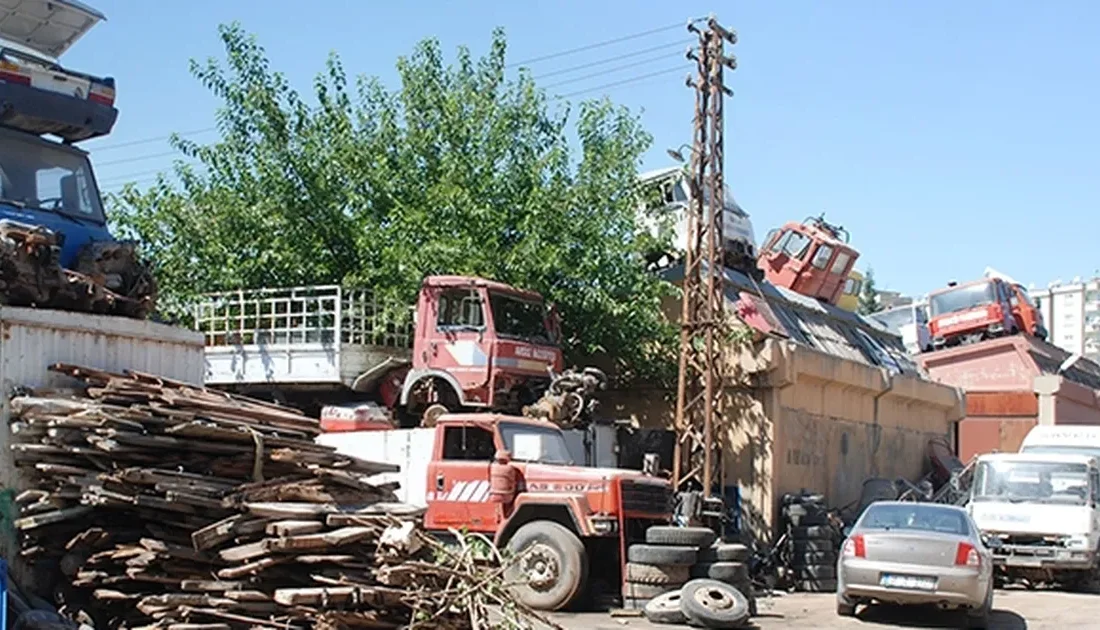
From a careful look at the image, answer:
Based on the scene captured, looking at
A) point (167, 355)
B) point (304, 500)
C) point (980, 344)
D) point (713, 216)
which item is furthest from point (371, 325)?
point (980, 344)

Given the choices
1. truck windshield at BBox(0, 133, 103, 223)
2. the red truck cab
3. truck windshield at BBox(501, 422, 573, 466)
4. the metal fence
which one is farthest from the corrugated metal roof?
truck windshield at BBox(0, 133, 103, 223)

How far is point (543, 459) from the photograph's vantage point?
16359mm

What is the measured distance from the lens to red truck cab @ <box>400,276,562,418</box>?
1966cm

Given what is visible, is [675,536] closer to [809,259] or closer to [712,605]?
[712,605]

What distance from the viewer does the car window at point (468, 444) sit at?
16.3 meters

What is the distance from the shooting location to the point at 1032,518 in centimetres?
2105

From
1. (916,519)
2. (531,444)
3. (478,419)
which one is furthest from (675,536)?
(916,519)

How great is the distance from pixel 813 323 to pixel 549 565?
17.1 m

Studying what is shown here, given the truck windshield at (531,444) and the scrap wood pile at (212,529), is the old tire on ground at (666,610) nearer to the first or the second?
the truck windshield at (531,444)

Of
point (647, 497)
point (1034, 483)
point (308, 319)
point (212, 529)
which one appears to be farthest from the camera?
point (308, 319)

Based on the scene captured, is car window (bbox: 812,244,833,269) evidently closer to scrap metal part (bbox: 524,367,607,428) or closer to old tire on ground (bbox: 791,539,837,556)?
old tire on ground (bbox: 791,539,837,556)

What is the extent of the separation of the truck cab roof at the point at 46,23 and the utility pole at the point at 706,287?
10.5 meters

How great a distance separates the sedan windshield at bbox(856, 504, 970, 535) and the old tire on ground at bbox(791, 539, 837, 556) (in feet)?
14.9

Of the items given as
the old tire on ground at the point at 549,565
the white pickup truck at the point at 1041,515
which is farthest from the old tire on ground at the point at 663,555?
the white pickup truck at the point at 1041,515
